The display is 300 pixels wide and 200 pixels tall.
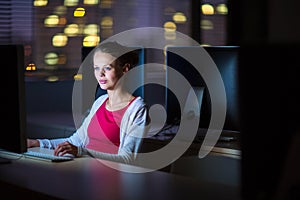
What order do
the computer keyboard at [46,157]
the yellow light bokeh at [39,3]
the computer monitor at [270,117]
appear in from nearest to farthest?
1. the computer monitor at [270,117]
2. the computer keyboard at [46,157]
3. the yellow light bokeh at [39,3]

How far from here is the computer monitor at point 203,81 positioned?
3.14 metres

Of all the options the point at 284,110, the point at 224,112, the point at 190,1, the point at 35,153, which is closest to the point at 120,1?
the point at 190,1

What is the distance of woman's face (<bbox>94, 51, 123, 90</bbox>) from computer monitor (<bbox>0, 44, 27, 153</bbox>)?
583 mm

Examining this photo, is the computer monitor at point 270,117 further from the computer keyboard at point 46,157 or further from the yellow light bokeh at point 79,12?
the yellow light bokeh at point 79,12

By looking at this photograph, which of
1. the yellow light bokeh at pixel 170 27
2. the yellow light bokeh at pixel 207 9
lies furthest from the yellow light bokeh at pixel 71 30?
the yellow light bokeh at pixel 207 9

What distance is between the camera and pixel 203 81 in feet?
10.7

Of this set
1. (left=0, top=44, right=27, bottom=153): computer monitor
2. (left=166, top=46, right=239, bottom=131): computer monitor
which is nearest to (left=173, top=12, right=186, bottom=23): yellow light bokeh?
(left=166, top=46, right=239, bottom=131): computer monitor

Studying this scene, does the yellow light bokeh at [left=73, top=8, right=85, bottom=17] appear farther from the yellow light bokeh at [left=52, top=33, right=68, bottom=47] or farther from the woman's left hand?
the woman's left hand

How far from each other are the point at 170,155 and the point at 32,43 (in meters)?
2.14

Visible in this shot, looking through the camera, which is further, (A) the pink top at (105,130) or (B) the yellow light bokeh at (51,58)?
(B) the yellow light bokeh at (51,58)

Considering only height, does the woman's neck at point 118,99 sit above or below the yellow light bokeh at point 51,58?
above

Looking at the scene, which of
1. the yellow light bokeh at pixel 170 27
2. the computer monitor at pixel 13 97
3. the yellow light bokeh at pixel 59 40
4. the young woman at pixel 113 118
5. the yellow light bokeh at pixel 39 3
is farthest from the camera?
the yellow light bokeh at pixel 170 27

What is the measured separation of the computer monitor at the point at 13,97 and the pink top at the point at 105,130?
0.53 metres

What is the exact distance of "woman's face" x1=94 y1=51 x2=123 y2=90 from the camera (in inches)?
107
